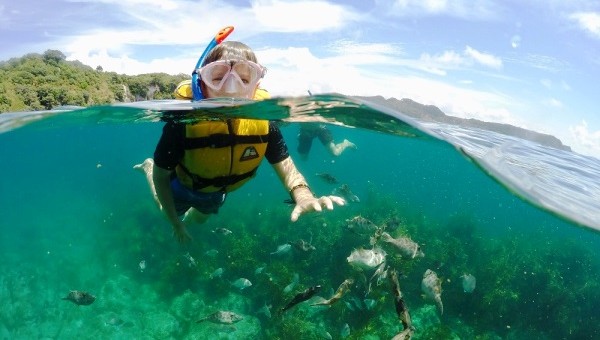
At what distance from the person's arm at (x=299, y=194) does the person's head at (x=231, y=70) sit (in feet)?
4.08

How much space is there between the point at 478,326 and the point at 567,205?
8.02m

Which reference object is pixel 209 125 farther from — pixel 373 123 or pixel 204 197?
pixel 373 123

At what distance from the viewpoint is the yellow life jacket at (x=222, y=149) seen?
5.62 metres

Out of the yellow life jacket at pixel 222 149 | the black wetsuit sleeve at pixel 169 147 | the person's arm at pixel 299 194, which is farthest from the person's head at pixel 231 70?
the person's arm at pixel 299 194

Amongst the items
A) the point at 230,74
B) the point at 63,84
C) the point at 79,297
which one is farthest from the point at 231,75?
the point at 63,84

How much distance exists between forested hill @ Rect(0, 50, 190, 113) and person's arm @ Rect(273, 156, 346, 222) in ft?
72.0

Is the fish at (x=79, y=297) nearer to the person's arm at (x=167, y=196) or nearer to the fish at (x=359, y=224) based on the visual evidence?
the person's arm at (x=167, y=196)

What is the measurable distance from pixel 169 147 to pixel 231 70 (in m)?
1.35

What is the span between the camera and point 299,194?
198 inches

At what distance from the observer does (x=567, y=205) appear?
25.7 feet

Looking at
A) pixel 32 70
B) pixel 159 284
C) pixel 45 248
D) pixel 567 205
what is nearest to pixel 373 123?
pixel 567 205

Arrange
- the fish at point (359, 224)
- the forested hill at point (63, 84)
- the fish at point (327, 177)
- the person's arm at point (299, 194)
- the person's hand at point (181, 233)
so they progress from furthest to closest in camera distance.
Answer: the forested hill at point (63, 84) → the fish at point (327, 177) → the fish at point (359, 224) → the person's hand at point (181, 233) → the person's arm at point (299, 194)

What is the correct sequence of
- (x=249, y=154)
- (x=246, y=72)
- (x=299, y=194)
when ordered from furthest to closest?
(x=249, y=154) → (x=246, y=72) → (x=299, y=194)

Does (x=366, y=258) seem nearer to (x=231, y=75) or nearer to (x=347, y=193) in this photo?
(x=347, y=193)
